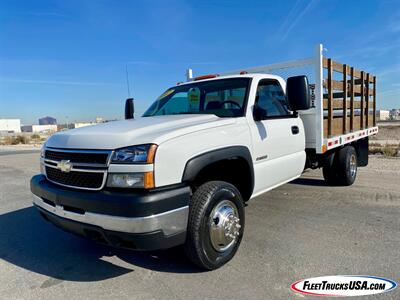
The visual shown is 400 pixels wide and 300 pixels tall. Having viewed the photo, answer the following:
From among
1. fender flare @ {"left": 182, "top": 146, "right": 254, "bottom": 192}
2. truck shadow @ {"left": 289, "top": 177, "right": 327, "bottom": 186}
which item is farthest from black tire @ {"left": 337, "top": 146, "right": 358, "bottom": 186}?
fender flare @ {"left": 182, "top": 146, "right": 254, "bottom": 192}

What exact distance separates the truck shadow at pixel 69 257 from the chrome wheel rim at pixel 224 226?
0.36 metres

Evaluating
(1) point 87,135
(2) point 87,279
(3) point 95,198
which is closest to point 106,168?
(3) point 95,198

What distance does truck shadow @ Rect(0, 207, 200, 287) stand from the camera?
9.91 ft

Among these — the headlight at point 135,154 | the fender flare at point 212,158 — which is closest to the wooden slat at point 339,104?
the fender flare at point 212,158

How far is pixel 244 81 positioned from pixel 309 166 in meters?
2.36

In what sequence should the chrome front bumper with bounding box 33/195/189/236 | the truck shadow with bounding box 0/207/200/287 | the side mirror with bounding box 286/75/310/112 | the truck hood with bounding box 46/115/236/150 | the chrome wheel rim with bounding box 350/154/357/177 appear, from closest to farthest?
the chrome front bumper with bounding box 33/195/189/236, the truck hood with bounding box 46/115/236/150, the truck shadow with bounding box 0/207/200/287, the side mirror with bounding box 286/75/310/112, the chrome wheel rim with bounding box 350/154/357/177

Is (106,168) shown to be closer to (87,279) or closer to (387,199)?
(87,279)

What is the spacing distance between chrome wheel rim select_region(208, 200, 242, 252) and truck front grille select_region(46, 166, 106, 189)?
108 cm

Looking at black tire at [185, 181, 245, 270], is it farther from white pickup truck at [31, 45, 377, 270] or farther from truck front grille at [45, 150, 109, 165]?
truck front grille at [45, 150, 109, 165]

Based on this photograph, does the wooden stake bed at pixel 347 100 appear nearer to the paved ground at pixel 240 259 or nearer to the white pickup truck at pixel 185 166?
the white pickup truck at pixel 185 166

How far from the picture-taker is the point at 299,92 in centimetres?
346

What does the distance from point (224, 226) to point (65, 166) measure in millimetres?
1614

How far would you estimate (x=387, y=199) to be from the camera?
5141 millimetres

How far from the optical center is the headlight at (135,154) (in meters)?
2.41
